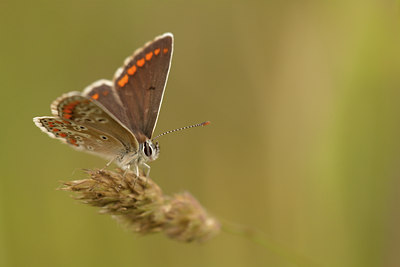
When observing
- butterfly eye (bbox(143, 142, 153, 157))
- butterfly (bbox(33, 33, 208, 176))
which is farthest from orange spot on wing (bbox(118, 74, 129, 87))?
A: butterfly eye (bbox(143, 142, 153, 157))

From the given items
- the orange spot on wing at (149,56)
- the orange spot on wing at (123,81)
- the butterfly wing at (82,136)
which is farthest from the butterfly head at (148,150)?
the orange spot on wing at (149,56)

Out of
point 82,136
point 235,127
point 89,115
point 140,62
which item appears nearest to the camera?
point 89,115

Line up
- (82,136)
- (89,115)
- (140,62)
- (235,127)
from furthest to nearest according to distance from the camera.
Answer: (235,127) < (140,62) < (82,136) < (89,115)

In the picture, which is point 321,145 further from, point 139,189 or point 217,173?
point 217,173

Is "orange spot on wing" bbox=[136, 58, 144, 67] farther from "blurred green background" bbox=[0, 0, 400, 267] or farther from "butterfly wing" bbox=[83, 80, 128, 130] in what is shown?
"blurred green background" bbox=[0, 0, 400, 267]

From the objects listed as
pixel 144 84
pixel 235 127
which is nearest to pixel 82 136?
pixel 144 84

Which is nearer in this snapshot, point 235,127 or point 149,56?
point 149,56

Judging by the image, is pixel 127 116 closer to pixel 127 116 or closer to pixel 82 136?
pixel 127 116
